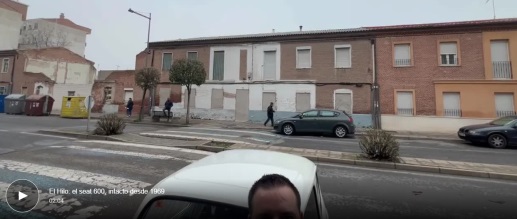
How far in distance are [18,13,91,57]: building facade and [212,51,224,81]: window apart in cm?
4026

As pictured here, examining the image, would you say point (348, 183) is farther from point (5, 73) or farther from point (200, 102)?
point (5, 73)

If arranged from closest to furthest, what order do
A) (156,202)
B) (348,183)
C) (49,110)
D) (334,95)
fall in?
(156,202), (348,183), (334,95), (49,110)

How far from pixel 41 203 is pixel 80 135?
8317 mm

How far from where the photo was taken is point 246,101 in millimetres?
20594

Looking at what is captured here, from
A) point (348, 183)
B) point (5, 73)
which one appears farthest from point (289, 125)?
point (5, 73)

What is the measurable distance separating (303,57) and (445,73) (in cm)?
933

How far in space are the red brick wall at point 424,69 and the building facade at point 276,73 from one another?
39.9 inches

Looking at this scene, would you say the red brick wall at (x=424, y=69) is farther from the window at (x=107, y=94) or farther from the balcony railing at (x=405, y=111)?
the window at (x=107, y=94)

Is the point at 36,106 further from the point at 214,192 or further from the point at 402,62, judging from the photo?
the point at 402,62

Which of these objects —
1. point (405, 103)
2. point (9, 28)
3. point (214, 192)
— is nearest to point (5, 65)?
point (9, 28)

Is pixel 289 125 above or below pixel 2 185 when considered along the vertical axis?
above

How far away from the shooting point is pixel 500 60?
639 inches

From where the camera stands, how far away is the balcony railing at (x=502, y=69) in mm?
16047

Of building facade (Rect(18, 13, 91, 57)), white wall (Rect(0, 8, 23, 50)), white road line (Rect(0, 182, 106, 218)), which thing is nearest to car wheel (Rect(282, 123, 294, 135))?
white road line (Rect(0, 182, 106, 218))
